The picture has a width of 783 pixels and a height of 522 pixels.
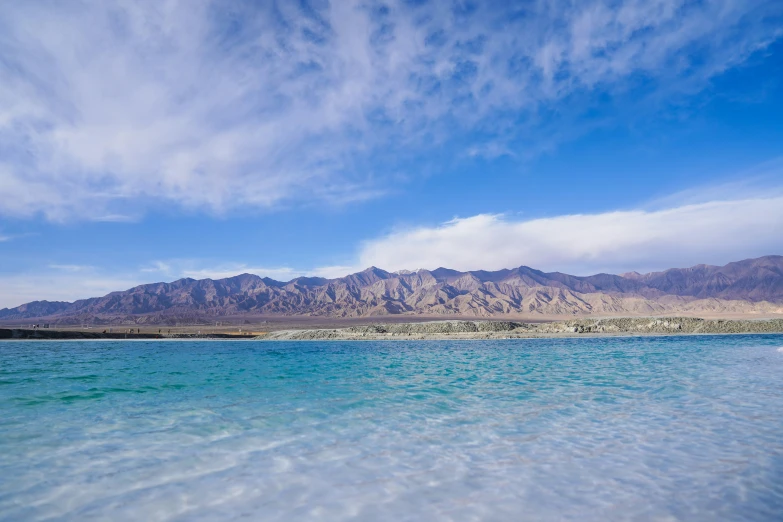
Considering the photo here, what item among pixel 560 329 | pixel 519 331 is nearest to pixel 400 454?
pixel 519 331

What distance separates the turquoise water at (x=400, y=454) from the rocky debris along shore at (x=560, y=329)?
5061cm

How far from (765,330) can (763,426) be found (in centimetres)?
7146

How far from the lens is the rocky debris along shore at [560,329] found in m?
62.4

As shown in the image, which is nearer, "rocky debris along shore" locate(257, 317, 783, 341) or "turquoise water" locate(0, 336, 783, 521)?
"turquoise water" locate(0, 336, 783, 521)

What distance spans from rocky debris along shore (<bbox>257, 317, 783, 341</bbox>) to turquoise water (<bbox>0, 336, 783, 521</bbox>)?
50.6 metres

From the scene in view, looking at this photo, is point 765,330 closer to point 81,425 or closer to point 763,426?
point 763,426

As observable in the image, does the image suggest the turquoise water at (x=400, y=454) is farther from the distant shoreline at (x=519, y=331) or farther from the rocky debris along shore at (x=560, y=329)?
the rocky debris along shore at (x=560, y=329)

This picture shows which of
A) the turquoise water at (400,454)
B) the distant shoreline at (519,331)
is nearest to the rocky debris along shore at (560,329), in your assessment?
the distant shoreline at (519,331)

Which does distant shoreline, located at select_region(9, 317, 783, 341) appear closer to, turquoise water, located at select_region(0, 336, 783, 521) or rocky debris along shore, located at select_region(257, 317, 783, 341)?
rocky debris along shore, located at select_region(257, 317, 783, 341)

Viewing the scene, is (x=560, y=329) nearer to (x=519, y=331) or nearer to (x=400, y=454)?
(x=519, y=331)

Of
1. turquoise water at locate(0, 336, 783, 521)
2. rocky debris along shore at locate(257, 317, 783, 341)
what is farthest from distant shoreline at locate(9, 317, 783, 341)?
turquoise water at locate(0, 336, 783, 521)

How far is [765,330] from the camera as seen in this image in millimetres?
62344

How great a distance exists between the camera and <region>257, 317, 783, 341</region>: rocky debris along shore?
62438 mm

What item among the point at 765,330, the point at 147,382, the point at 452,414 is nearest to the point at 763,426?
the point at 452,414
